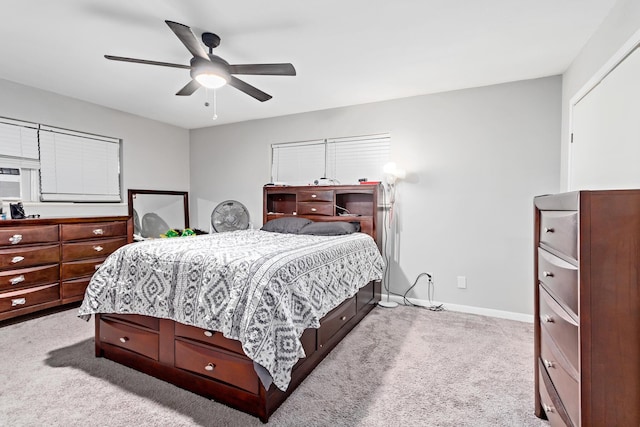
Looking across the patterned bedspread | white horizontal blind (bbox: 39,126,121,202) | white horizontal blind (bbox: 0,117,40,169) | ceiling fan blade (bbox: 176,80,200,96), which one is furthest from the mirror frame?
the patterned bedspread

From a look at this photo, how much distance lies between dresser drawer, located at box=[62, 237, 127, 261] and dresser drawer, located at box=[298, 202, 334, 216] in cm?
207

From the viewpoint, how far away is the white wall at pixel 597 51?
1.69 metres

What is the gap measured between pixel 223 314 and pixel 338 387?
2.74 feet

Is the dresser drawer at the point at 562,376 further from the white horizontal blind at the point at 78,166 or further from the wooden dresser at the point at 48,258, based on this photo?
the white horizontal blind at the point at 78,166

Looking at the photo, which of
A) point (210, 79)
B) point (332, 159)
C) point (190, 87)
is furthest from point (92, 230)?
point (332, 159)

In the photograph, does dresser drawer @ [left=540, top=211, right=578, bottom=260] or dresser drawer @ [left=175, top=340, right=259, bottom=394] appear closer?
dresser drawer @ [left=540, top=211, right=578, bottom=260]

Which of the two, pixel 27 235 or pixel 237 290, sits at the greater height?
pixel 27 235

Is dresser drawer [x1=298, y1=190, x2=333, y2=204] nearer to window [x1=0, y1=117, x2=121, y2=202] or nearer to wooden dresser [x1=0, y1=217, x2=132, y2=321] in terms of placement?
wooden dresser [x1=0, y1=217, x2=132, y2=321]

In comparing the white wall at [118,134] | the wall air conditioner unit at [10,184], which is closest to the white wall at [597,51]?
the white wall at [118,134]

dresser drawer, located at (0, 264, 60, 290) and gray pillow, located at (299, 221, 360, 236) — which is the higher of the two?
gray pillow, located at (299, 221, 360, 236)

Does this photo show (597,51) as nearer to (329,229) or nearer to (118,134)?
(329,229)

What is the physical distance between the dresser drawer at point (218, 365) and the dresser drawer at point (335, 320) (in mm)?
608

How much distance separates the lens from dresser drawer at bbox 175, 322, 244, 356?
1649 millimetres

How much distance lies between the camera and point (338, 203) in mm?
3760
